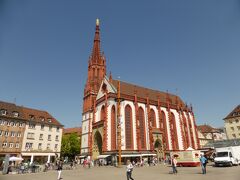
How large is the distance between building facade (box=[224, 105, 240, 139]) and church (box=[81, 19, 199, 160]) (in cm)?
1566

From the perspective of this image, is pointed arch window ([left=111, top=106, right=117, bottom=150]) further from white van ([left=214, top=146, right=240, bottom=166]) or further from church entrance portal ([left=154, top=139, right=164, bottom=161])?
white van ([left=214, top=146, right=240, bottom=166])

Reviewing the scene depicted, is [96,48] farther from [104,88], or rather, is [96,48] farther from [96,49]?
[104,88]

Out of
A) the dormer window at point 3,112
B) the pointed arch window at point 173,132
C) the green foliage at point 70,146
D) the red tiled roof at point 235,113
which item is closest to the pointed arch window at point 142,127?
the pointed arch window at point 173,132

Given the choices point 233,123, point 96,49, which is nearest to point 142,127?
point 96,49

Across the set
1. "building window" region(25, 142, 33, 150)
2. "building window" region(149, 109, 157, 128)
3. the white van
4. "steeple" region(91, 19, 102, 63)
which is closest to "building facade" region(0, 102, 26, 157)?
"building window" region(25, 142, 33, 150)

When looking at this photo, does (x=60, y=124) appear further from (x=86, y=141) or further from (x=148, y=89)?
(x=148, y=89)

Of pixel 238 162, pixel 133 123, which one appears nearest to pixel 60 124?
pixel 133 123

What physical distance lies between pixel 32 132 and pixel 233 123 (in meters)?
61.1

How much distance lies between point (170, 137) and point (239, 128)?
2889 cm

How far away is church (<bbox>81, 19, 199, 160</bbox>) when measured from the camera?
39812 mm

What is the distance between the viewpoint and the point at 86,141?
2032 inches

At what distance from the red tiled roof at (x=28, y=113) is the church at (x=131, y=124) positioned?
32.1 ft

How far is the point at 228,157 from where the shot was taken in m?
23.6

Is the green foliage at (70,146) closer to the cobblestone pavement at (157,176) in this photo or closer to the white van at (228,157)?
the cobblestone pavement at (157,176)
